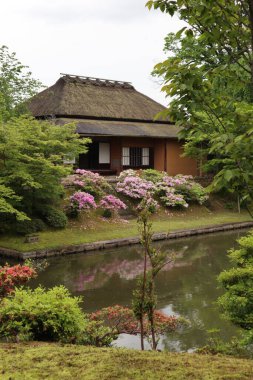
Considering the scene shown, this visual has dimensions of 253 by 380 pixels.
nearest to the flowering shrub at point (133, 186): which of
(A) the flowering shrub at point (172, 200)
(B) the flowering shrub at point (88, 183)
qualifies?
(A) the flowering shrub at point (172, 200)

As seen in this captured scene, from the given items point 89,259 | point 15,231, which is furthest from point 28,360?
point 15,231

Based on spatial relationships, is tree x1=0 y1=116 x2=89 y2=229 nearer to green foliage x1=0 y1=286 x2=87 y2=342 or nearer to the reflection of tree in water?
the reflection of tree in water

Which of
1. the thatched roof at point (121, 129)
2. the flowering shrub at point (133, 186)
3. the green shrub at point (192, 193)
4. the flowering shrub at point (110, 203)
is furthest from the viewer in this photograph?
the thatched roof at point (121, 129)

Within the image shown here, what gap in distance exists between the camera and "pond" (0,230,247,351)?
9477mm

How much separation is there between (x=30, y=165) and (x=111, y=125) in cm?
1331

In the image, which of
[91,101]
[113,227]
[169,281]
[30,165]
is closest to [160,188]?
[113,227]

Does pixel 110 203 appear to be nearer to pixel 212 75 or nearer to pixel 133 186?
pixel 133 186

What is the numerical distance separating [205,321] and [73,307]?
15.3 ft

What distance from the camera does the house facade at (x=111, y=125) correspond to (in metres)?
30.2

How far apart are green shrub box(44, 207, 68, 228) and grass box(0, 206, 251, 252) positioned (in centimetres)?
33

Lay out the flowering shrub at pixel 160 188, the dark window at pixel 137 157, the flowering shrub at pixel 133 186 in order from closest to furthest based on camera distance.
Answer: the flowering shrub at pixel 133 186 < the flowering shrub at pixel 160 188 < the dark window at pixel 137 157

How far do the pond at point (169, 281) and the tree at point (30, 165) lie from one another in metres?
3.47

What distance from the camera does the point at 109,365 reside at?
4.59m

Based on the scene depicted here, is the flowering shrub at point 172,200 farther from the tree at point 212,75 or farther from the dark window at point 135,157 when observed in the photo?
the tree at point 212,75
